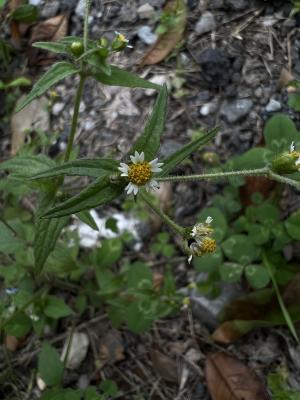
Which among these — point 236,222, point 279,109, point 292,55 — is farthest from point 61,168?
point 292,55

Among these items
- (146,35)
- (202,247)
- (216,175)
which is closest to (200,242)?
(202,247)

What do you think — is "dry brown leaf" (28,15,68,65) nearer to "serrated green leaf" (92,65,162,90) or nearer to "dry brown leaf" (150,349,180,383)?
"serrated green leaf" (92,65,162,90)

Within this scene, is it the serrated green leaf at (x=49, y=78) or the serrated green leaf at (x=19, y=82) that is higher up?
the serrated green leaf at (x=49, y=78)

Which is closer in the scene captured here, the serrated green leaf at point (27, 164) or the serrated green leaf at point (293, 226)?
the serrated green leaf at point (27, 164)

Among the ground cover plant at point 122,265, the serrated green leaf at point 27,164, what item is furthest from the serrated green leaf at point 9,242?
the serrated green leaf at point 27,164

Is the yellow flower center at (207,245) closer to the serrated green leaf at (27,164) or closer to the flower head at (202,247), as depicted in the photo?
the flower head at (202,247)

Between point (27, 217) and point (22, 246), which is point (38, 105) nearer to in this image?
point (27, 217)
